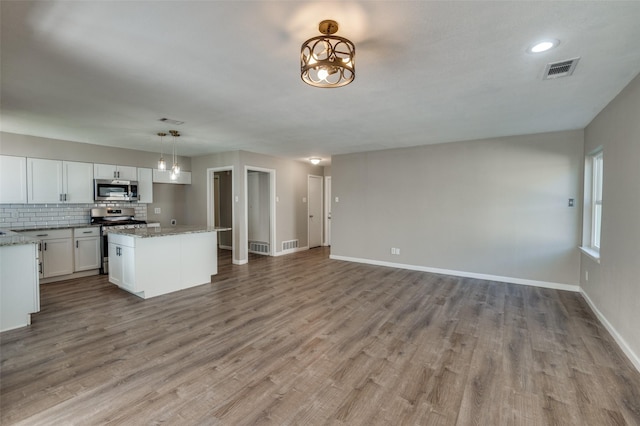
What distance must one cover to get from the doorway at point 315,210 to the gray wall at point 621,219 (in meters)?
5.98

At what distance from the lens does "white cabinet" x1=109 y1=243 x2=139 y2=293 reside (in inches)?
158

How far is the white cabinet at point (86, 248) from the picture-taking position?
5.06 meters

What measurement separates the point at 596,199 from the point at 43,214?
885 cm

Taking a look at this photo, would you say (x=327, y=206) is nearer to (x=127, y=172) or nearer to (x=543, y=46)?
(x=127, y=172)

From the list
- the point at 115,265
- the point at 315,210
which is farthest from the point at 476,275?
the point at 115,265

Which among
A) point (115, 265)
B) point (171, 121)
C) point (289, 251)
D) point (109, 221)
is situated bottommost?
point (289, 251)

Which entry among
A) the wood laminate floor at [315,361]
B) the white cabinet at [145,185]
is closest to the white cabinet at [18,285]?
the wood laminate floor at [315,361]

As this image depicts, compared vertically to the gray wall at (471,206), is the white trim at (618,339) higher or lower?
lower

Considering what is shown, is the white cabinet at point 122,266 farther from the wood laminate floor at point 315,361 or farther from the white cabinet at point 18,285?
the white cabinet at point 18,285

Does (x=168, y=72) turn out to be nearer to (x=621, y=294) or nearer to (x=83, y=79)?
(x=83, y=79)

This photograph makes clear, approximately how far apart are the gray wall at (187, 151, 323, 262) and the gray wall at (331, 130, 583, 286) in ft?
4.56

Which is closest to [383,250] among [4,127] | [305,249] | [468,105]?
[305,249]

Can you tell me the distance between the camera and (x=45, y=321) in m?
3.27

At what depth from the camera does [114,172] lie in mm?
5762
